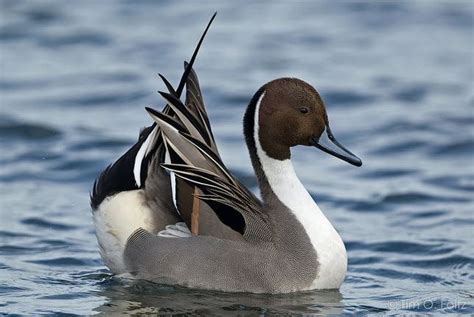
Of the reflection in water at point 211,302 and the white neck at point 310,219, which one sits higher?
the white neck at point 310,219

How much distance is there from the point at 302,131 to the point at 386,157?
4114 millimetres

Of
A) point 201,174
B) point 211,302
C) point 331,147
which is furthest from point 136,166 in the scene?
point 331,147

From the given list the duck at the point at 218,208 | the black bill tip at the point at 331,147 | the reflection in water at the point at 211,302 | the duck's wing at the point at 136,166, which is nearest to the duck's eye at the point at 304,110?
the duck at the point at 218,208

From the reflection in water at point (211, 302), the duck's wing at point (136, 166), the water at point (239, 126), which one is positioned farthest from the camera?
the water at point (239, 126)

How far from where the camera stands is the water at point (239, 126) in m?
7.58

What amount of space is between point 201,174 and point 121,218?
62 cm

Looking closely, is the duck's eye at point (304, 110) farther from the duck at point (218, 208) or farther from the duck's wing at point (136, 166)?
the duck's wing at point (136, 166)

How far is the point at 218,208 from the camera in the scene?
23.5 feet

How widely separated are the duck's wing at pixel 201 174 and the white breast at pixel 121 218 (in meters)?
0.26

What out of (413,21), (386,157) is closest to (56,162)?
(386,157)

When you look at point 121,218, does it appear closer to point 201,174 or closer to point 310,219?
point 201,174

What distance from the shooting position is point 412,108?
12.6m

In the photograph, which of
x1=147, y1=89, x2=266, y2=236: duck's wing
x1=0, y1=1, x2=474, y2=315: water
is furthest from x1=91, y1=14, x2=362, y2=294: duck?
x1=0, y1=1, x2=474, y2=315: water

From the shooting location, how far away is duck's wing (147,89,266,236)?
277 inches
